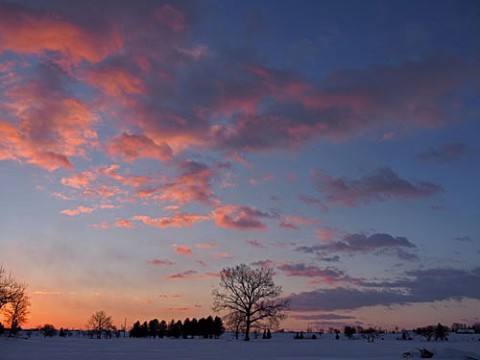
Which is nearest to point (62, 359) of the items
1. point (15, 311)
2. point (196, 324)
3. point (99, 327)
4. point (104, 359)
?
point (104, 359)

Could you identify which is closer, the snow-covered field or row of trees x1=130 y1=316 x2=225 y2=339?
the snow-covered field

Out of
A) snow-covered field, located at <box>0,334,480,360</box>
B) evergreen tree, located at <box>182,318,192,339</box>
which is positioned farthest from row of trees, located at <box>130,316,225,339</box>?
snow-covered field, located at <box>0,334,480,360</box>

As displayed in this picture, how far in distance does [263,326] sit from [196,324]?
7654 centimetres

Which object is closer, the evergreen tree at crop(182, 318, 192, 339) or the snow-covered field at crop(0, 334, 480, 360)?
the snow-covered field at crop(0, 334, 480, 360)

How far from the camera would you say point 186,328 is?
151750 mm

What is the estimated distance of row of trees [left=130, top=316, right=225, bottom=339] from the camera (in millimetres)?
141000

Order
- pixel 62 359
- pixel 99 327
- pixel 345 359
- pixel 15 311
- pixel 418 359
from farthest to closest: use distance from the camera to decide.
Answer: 1. pixel 99 327
2. pixel 15 311
3. pixel 345 359
4. pixel 418 359
5. pixel 62 359

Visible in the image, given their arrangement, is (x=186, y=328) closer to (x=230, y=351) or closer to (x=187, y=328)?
(x=187, y=328)

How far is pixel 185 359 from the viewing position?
31531mm

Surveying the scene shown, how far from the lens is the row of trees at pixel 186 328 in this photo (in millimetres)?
141000

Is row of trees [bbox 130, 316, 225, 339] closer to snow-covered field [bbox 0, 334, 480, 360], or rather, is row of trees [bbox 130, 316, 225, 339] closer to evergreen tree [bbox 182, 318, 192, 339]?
evergreen tree [bbox 182, 318, 192, 339]

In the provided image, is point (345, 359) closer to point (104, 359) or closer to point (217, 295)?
point (104, 359)

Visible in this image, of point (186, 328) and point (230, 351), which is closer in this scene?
point (230, 351)

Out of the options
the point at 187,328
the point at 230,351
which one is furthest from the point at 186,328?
the point at 230,351
